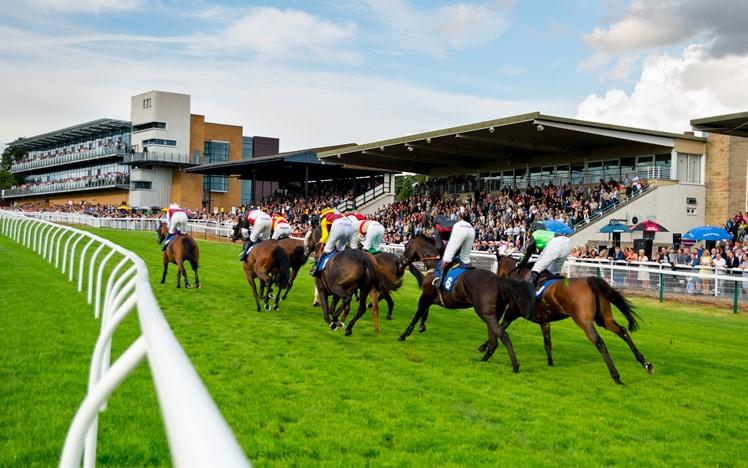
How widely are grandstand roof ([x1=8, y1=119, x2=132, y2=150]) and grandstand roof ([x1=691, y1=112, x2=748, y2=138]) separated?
48.6 m

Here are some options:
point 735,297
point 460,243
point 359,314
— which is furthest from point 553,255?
point 735,297

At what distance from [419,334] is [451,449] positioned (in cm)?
506

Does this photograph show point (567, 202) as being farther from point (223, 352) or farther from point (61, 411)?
point (61, 411)

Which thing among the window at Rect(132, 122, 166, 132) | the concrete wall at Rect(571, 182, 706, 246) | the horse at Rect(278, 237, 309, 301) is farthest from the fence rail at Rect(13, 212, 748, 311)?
the window at Rect(132, 122, 166, 132)

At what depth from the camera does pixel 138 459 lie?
3.90 meters

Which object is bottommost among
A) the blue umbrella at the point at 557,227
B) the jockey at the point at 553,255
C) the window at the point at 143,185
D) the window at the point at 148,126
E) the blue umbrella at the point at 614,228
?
the jockey at the point at 553,255

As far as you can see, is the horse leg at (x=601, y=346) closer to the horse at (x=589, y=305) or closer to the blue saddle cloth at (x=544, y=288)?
the horse at (x=589, y=305)

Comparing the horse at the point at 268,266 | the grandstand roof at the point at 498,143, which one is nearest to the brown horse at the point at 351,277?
the horse at the point at 268,266

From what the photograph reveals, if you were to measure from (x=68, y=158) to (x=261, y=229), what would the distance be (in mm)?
63355

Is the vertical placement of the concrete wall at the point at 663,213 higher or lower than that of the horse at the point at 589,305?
higher

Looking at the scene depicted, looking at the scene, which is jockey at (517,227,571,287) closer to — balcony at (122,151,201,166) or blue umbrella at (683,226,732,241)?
blue umbrella at (683,226,732,241)

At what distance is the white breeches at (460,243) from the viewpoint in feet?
27.6

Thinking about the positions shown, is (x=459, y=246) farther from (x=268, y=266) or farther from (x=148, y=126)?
(x=148, y=126)

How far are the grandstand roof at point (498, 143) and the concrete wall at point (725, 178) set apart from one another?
2.54 feet
